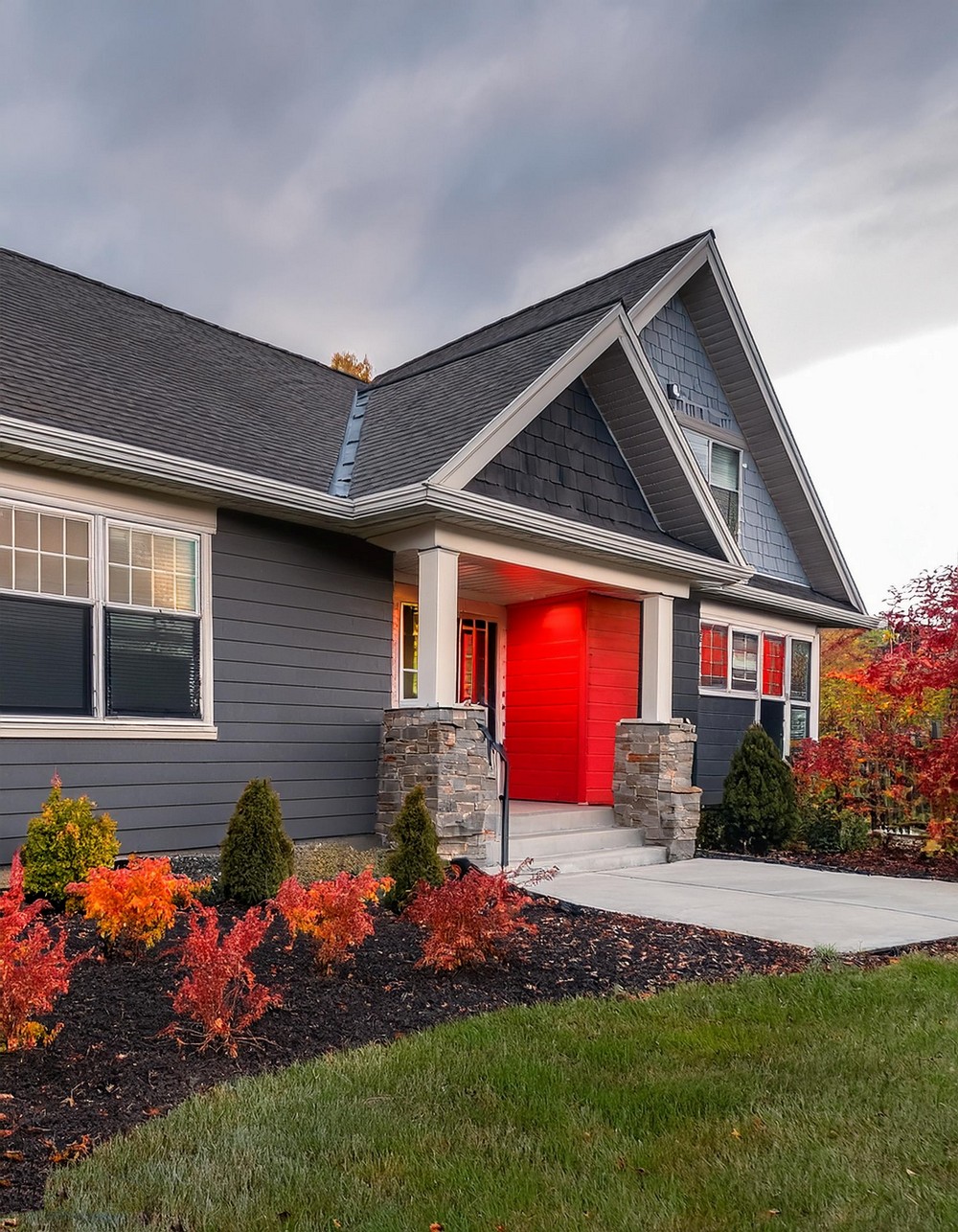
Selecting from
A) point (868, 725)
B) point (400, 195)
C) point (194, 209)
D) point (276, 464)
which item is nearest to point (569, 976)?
point (276, 464)

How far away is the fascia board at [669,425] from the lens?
10.7 meters

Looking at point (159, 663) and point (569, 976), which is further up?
point (159, 663)

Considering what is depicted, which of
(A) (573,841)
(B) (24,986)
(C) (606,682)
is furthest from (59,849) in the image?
(C) (606,682)

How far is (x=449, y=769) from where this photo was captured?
341 inches

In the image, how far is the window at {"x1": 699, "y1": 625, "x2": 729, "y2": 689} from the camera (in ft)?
44.1

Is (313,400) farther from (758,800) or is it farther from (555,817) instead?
(758,800)

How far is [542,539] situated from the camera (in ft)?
31.6

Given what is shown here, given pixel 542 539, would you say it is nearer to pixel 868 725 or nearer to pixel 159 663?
pixel 159 663

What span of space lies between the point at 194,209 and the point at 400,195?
5.03 meters

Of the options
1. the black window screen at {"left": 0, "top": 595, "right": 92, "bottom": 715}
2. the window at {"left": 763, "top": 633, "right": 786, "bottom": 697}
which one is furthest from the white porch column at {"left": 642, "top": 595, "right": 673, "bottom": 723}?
the black window screen at {"left": 0, "top": 595, "right": 92, "bottom": 715}

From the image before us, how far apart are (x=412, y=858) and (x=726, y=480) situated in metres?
9.33

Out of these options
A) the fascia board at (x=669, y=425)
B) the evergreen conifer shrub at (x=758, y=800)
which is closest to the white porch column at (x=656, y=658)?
the fascia board at (x=669, y=425)

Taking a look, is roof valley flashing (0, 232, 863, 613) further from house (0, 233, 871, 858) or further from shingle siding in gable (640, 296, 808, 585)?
shingle siding in gable (640, 296, 808, 585)

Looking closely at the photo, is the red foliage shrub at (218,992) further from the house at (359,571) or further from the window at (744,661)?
the window at (744,661)
